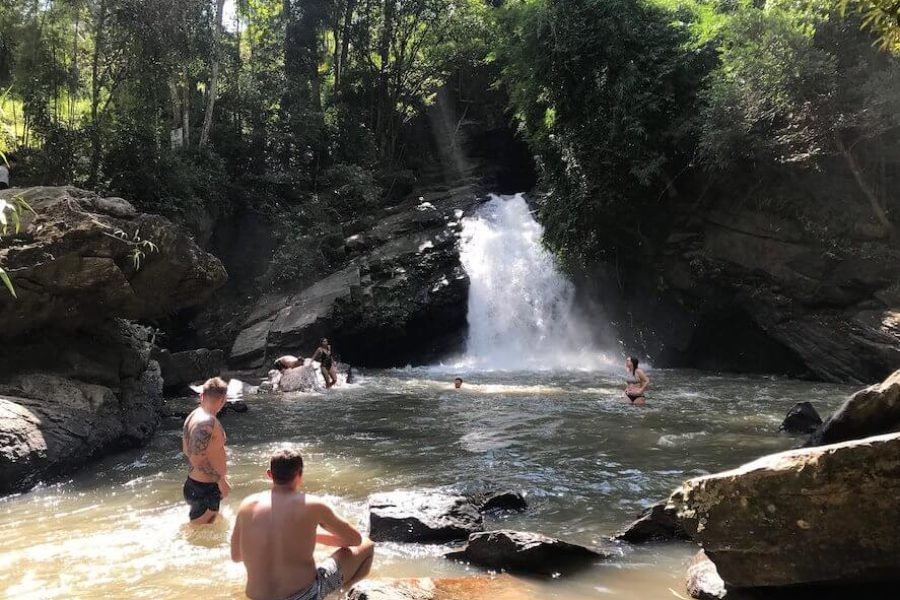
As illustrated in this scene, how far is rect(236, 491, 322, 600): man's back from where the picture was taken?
354 cm

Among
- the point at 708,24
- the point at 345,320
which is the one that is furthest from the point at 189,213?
the point at 708,24

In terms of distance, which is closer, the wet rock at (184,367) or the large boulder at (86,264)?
the large boulder at (86,264)

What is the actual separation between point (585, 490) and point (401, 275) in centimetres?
1576

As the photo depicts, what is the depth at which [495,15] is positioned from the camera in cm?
2553

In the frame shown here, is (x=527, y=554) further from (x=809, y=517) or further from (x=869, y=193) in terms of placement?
(x=869, y=193)

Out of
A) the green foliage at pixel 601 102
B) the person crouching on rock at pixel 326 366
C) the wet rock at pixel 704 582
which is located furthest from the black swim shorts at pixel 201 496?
the green foliage at pixel 601 102

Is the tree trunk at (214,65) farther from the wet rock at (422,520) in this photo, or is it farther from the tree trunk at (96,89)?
the wet rock at (422,520)

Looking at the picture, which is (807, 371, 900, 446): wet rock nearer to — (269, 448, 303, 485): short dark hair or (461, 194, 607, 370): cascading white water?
(269, 448, 303, 485): short dark hair

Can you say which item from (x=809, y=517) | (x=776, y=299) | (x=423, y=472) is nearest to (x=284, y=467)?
(x=809, y=517)

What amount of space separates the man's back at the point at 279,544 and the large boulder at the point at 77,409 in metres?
5.10

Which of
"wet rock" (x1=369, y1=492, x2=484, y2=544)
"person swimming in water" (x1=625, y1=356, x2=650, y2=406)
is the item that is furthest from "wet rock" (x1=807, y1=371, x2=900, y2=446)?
"person swimming in water" (x1=625, y1=356, x2=650, y2=406)

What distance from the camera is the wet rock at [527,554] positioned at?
15.2 ft

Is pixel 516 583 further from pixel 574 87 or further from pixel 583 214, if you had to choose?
pixel 574 87

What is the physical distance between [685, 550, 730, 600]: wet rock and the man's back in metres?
2.47
